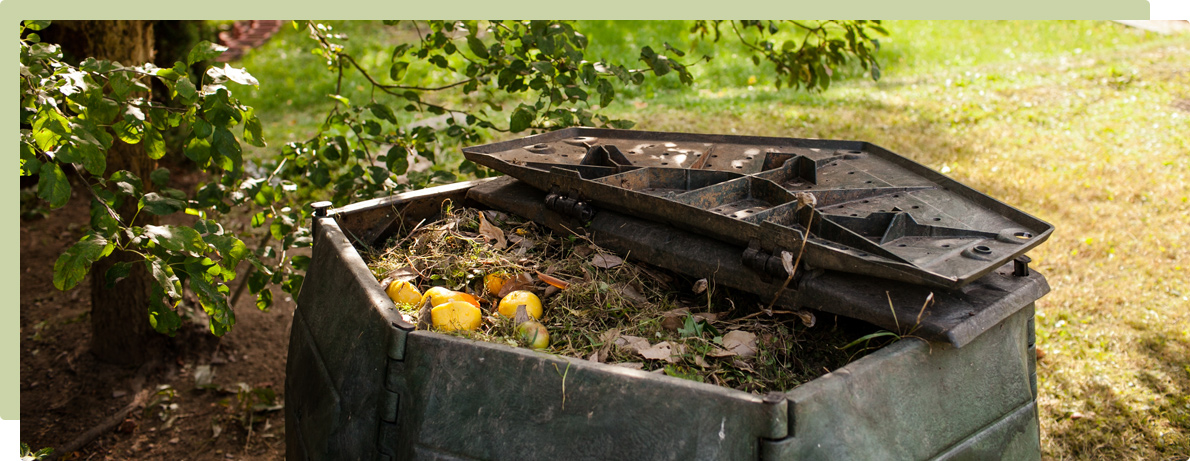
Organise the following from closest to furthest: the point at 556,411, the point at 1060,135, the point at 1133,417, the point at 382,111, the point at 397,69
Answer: the point at 556,411 < the point at 1133,417 < the point at 382,111 < the point at 397,69 < the point at 1060,135

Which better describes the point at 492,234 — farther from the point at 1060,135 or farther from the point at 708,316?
the point at 1060,135

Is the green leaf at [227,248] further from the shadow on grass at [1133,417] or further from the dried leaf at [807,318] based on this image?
the shadow on grass at [1133,417]

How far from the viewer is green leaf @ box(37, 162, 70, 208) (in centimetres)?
231

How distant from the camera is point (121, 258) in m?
4.06

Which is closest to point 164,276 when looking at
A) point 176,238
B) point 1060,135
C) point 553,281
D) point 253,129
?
point 176,238

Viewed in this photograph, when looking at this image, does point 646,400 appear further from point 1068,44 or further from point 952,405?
point 1068,44

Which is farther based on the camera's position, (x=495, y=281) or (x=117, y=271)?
(x=495, y=281)

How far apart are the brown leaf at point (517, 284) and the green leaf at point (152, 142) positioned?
124 centimetres

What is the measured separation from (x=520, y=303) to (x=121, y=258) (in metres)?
2.67

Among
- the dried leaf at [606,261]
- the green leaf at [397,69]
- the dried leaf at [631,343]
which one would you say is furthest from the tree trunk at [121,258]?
the dried leaf at [631,343]

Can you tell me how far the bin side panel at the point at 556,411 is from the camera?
175 cm

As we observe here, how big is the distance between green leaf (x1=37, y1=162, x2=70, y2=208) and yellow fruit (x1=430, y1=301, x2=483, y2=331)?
1.11 meters

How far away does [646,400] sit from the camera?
1.82 meters

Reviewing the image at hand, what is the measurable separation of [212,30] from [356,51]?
2.79m
